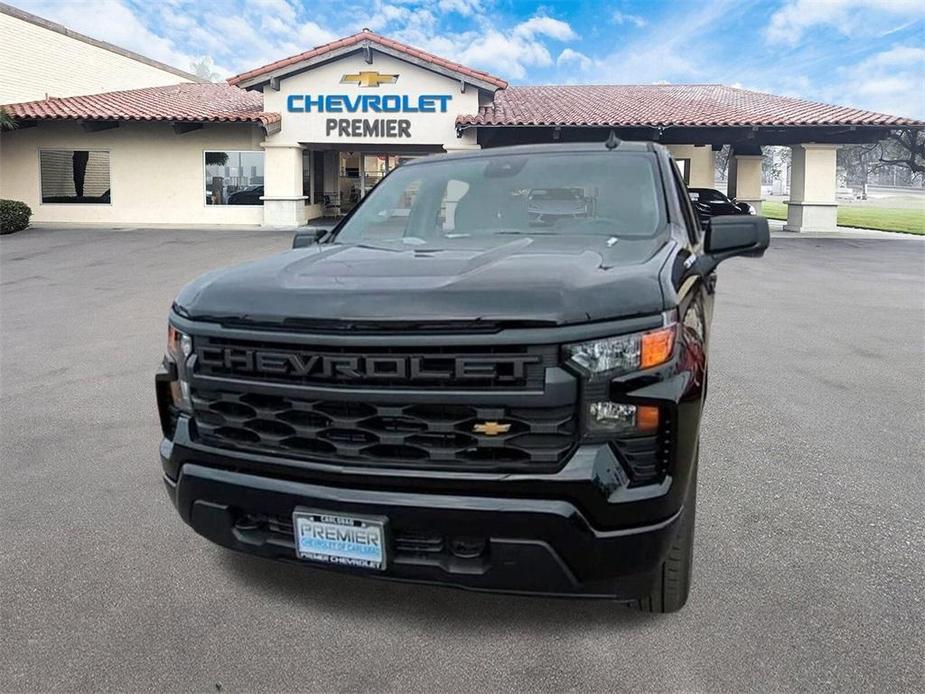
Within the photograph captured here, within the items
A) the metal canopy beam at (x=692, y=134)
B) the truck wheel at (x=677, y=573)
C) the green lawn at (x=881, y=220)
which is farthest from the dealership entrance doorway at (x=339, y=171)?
the truck wheel at (x=677, y=573)

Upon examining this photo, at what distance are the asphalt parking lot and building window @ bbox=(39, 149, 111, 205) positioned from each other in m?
19.4

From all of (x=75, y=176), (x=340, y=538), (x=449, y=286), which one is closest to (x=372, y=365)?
(x=449, y=286)

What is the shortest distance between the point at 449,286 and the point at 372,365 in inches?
13.8

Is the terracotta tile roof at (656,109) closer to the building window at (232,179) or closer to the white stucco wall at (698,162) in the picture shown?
the white stucco wall at (698,162)

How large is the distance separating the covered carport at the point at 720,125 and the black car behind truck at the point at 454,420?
19.1 m

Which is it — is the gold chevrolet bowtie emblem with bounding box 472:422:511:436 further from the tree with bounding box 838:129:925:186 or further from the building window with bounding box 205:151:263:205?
the tree with bounding box 838:129:925:186

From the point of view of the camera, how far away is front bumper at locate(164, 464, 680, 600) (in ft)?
7.32

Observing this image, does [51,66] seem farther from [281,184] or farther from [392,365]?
[392,365]

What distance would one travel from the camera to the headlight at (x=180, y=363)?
2639mm

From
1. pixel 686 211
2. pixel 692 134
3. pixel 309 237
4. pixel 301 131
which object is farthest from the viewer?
pixel 692 134

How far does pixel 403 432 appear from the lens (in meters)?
2.32

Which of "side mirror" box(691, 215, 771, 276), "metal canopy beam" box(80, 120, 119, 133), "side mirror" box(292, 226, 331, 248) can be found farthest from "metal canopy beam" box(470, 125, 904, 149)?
"side mirror" box(691, 215, 771, 276)

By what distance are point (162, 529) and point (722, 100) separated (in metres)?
26.6

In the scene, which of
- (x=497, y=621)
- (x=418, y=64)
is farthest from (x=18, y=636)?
(x=418, y=64)
